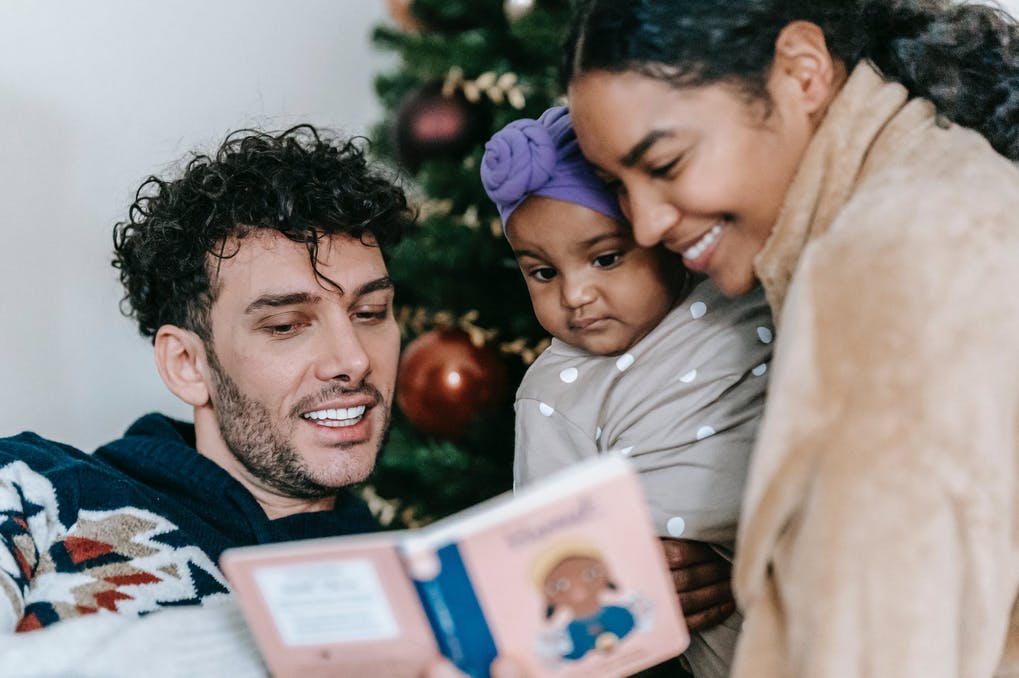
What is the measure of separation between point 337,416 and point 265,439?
117 mm

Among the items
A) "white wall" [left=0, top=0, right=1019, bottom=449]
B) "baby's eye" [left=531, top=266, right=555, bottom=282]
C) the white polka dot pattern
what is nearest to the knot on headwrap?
"baby's eye" [left=531, top=266, right=555, bottom=282]

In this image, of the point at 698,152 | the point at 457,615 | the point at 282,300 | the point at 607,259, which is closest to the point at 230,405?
the point at 282,300

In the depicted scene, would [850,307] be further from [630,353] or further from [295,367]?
[295,367]

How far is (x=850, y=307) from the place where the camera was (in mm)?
938

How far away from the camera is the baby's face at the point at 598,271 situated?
1414 millimetres

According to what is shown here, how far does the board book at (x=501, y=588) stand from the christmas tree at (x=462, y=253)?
1221 millimetres

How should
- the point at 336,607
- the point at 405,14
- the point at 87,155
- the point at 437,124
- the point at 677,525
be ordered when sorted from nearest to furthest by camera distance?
1. the point at 336,607
2. the point at 677,525
3. the point at 87,155
4. the point at 437,124
5. the point at 405,14

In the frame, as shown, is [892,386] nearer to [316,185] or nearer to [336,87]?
[316,185]

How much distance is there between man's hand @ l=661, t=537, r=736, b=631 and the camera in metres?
1.33

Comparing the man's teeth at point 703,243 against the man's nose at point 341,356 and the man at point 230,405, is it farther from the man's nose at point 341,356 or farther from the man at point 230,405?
the man's nose at point 341,356

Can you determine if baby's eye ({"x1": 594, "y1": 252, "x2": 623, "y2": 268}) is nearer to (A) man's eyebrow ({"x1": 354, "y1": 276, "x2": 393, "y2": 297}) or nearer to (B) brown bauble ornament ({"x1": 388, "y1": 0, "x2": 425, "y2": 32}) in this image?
(A) man's eyebrow ({"x1": 354, "y1": 276, "x2": 393, "y2": 297})

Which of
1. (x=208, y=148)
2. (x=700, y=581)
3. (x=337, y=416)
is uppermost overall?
(x=208, y=148)

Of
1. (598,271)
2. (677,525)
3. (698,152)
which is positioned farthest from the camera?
(598,271)

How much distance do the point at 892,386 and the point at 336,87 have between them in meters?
2.21
